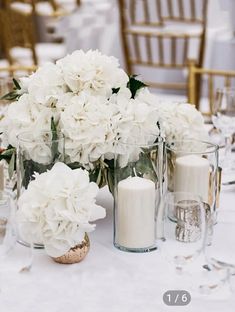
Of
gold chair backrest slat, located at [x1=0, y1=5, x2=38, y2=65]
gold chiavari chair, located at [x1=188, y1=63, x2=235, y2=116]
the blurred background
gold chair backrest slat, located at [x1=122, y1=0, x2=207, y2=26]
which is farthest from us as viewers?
gold chair backrest slat, located at [x1=0, y1=5, x2=38, y2=65]

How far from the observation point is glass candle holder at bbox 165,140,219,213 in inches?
58.7

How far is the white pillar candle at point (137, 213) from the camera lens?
135 cm

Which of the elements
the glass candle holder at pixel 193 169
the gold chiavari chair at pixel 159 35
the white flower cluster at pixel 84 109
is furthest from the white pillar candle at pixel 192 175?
the gold chiavari chair at pixel 159 35

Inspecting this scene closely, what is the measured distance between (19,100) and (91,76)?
0.50ft

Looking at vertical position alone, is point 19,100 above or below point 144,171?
above

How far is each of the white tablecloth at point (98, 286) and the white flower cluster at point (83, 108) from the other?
208mm

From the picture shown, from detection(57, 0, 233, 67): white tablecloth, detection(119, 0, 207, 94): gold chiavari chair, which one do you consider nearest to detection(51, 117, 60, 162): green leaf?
detection(119, 0, 207, 94): gold chiavari chair

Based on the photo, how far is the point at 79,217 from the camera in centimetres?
126

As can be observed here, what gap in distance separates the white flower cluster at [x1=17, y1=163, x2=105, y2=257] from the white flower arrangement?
0.40ft

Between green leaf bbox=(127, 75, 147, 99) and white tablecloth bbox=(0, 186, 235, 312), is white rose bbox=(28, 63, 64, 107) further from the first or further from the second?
white tablecloth bbox=(0, 186, 235, 312)

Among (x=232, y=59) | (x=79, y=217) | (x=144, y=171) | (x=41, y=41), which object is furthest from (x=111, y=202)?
(x=41, y=41)

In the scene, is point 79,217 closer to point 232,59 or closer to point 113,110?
point 113,110

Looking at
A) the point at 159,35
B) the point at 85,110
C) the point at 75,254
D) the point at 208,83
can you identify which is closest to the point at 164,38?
the point at 159,35

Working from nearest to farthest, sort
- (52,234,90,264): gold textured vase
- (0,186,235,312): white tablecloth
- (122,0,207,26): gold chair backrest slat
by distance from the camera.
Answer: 1. (0,186,235,312): white tablecloth
2. (52,234,90,264): gold textured vase
3. (122,0,207,26): gold chair backrest slat
